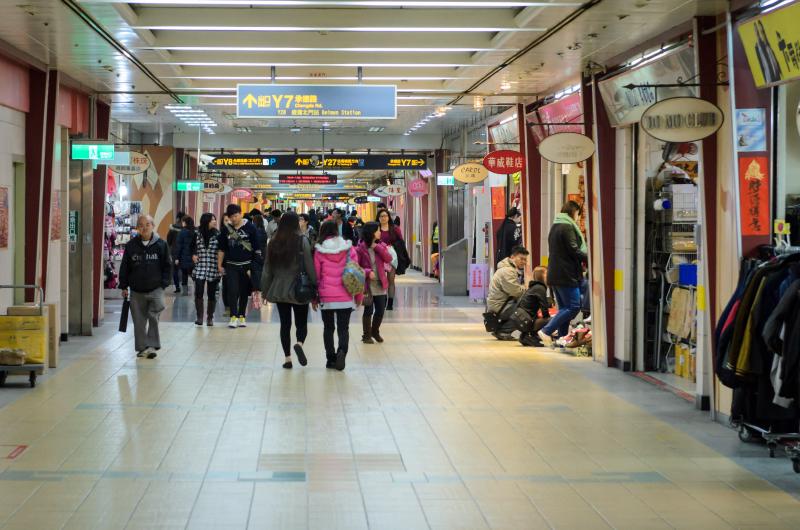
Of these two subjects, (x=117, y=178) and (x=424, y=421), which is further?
(x=117, y=178)

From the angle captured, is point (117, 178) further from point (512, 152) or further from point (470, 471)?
point (470, 471)

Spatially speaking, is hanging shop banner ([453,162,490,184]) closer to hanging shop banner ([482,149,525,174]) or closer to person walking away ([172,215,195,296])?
hanging shop banner ([482,149,525,174])

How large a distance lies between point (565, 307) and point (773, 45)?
19.2 feet

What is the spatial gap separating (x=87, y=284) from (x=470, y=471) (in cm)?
871

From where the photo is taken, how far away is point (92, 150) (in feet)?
43.1

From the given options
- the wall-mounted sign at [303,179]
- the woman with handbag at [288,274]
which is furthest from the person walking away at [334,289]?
the wall-mounted sign at [303,179]

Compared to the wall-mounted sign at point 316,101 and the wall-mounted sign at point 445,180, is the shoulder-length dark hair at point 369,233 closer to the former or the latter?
the wall-mounted sign at point 316,101

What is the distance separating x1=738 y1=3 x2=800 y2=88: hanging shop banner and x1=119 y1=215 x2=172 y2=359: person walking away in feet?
20.2

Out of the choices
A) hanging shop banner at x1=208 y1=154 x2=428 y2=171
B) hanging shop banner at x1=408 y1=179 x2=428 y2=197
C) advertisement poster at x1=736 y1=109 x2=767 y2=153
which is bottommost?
advertisement poster at x1=736 y1=109 x2=767 y2=153

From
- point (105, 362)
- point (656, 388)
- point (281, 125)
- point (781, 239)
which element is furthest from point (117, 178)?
point (781, 239)

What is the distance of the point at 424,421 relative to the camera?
25.9ft

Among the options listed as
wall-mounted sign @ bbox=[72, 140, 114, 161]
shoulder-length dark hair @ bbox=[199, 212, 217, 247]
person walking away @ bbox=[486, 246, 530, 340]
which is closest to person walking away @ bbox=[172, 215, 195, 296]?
A: shoulder-length dark hair @ bbox=[199, 212, 217, 247]

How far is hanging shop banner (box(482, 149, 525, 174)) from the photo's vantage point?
14.5 meters

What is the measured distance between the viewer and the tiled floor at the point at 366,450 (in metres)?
5.42
